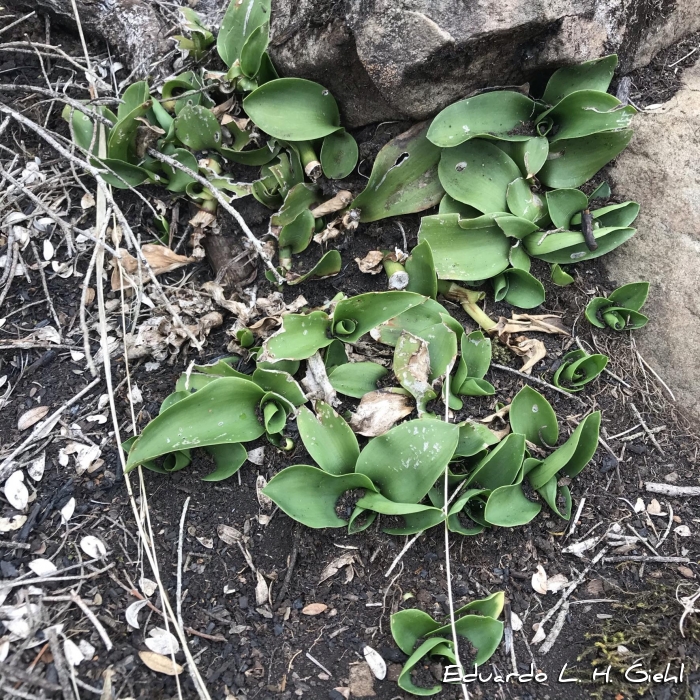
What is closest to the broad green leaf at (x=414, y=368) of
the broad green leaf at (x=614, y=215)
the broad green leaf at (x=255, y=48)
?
the broad green leaf at (x=614, y=215)

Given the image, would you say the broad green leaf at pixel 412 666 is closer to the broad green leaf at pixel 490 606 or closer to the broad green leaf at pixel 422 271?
the broad green leaf at pixel 490 606

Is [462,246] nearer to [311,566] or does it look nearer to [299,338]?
[299,338]

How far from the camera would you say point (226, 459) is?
1.70 metres

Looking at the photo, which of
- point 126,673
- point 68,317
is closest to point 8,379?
point 68,317

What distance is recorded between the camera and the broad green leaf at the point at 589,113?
1905 millimetres

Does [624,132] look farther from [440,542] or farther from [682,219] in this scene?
[440,542]

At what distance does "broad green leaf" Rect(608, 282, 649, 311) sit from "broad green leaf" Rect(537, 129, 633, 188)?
41cm

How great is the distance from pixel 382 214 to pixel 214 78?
83cm

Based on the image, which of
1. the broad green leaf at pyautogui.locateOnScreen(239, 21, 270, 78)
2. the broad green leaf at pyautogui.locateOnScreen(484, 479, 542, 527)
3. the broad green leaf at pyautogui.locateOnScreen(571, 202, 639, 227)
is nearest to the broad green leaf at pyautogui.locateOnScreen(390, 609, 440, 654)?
the broad green leaf at pyautogui.locateOnScreen(484, 479, 542, 527)

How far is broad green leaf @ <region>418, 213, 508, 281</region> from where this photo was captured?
76.2 inches

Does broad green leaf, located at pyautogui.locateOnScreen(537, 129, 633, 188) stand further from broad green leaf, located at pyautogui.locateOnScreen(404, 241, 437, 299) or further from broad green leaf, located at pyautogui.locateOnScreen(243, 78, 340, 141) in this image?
broad green leaf, located at pyautogui.locateOnScreen(243, 78, 340, 141)

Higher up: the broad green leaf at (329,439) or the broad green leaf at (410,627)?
the broad green leaf at (329,439)

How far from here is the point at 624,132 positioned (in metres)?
1.95

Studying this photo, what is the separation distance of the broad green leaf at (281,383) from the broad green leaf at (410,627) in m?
0.65
